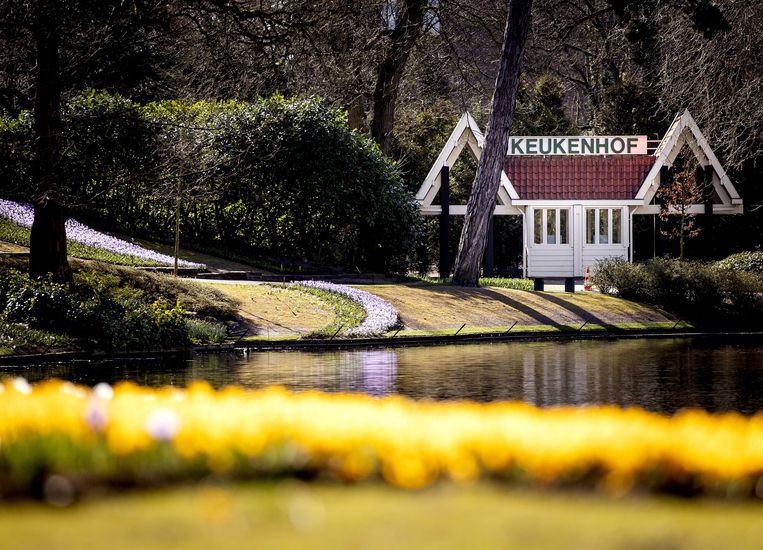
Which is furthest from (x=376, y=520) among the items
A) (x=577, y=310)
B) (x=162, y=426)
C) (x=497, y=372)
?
(x=577, y=310)

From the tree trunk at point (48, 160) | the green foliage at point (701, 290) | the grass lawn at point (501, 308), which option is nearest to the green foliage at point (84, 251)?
the grass lawn at point (501, 308)

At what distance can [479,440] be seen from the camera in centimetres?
634

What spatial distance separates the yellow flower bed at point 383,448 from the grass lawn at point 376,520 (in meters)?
0.14

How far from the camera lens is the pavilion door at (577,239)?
42500 millimetres

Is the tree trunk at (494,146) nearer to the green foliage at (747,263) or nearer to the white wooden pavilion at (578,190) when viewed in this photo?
the white wooden pavilion at (578,190)

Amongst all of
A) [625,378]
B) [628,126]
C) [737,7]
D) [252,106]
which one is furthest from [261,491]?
[628,126]

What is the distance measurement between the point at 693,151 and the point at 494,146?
12367 millimetres

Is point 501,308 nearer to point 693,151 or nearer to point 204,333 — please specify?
point 204,333

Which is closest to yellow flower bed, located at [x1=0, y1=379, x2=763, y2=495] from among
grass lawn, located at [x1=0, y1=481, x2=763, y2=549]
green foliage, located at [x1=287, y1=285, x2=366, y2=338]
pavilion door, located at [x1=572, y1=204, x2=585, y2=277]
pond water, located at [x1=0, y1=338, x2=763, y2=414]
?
grass lawn, located at [x1=0, y1=481, x2=763, y2=549]

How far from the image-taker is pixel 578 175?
44.0 metres

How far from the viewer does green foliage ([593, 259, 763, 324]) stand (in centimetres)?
3194

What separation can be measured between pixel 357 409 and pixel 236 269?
2730 centimetres

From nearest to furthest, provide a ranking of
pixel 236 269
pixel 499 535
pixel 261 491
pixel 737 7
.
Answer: pixel 499 535, pixel 261 491, pixel 737 7, pixel 236 269

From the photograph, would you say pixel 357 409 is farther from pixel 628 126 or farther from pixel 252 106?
pixel 628 126
